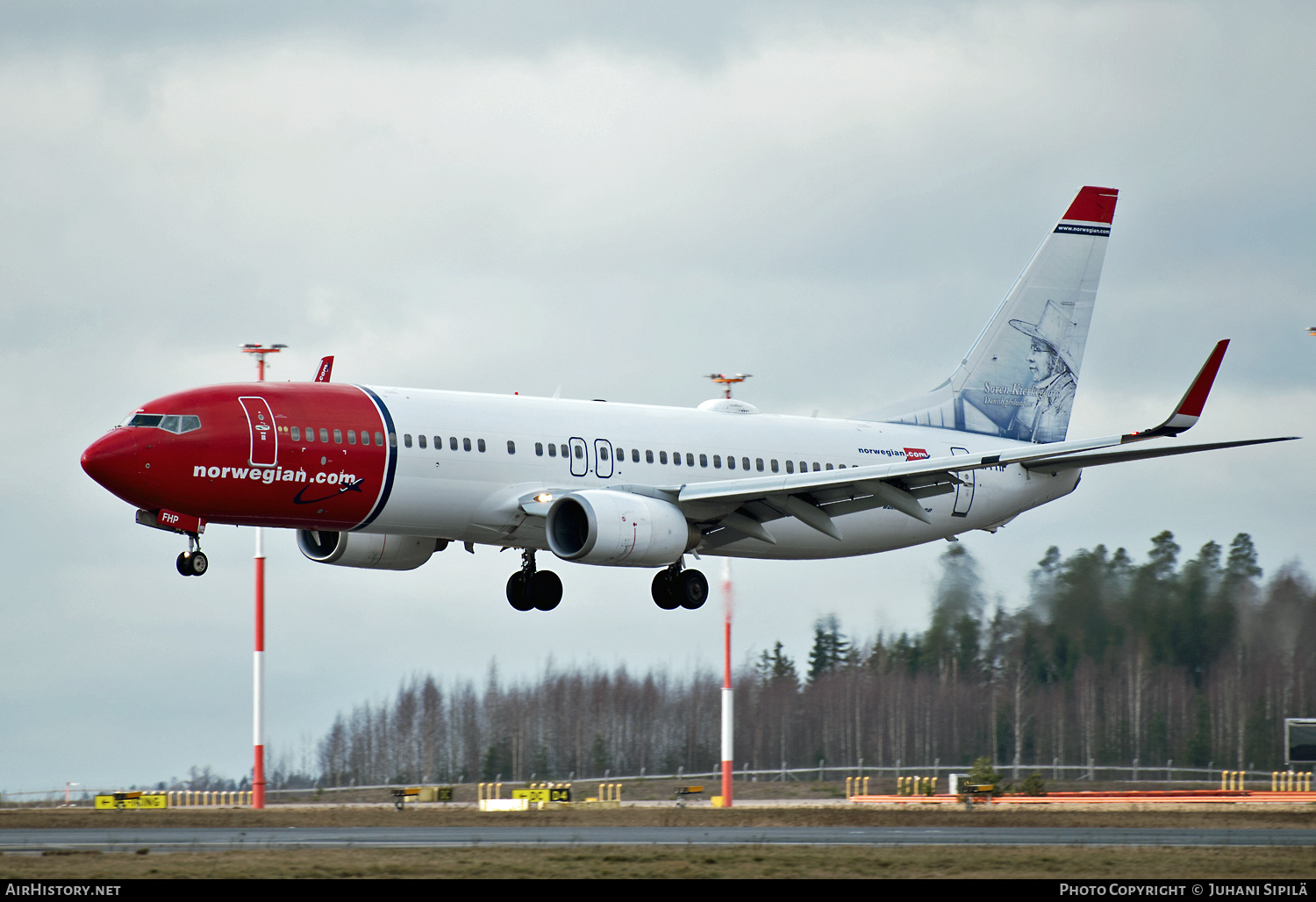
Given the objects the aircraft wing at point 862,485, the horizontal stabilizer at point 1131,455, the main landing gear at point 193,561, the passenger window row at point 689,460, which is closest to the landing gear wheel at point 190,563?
the main landing gear at point 193,561

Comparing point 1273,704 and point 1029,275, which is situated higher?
point 1029,275

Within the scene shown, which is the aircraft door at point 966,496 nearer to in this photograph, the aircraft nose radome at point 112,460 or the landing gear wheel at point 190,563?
the landing gear wheel at point 190,563

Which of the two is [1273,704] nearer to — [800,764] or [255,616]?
[800,764]

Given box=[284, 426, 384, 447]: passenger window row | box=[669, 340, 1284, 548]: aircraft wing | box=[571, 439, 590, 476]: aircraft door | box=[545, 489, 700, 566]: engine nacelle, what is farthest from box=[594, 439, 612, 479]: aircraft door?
box=[284, 426, 384, 447]: passenger window row

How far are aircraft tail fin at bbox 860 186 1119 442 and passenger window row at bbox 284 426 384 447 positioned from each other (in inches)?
688

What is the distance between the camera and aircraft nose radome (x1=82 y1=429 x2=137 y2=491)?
36.2 meters

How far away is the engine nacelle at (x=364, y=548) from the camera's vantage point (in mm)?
42969

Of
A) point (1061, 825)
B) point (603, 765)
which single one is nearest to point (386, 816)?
point (1061, 825)

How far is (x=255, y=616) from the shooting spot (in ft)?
203

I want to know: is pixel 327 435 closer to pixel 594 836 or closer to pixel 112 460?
pixel 112 460

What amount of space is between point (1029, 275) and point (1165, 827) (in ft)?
55.4

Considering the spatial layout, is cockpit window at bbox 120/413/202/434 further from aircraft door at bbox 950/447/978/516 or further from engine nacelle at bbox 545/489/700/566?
aircraft door at bbox 950/447/978/516

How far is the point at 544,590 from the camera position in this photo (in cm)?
4438

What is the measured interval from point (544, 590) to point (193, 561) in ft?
32.6
